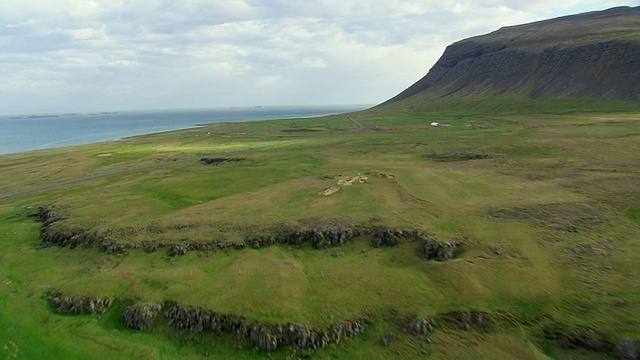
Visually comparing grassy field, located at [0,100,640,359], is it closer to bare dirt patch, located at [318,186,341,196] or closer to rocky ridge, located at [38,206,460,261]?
rocky ridge, located at [38,206,460,261]

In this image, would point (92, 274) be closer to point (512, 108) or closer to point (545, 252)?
point (545, 252)

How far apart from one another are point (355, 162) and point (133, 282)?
55293 millimetres

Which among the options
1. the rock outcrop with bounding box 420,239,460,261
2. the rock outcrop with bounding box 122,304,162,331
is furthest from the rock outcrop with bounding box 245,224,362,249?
the rock outcrop with bounding box 122,304,162,331

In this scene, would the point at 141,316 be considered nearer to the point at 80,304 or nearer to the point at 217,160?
the point at 80,304

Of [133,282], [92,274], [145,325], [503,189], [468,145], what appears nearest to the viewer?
[145,325]

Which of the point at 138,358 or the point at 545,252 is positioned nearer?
the point at 138,358

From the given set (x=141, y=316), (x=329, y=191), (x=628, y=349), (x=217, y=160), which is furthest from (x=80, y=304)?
(x=217, y=160)

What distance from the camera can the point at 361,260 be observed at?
125 ft

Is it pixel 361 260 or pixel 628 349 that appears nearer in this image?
pixel 628 349

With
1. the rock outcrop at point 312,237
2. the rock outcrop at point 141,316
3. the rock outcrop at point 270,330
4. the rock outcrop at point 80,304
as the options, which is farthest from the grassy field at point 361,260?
the rock outcrop at point 312,237

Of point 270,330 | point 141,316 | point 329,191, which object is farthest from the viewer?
point 329,191

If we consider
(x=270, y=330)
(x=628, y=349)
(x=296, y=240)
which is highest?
(x=296, y=240)

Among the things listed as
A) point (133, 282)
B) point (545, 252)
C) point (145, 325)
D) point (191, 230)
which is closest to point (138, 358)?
A: point (145, 325)

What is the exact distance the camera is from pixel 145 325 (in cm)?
3169
